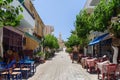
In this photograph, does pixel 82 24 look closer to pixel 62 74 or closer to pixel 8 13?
pixel 62 74

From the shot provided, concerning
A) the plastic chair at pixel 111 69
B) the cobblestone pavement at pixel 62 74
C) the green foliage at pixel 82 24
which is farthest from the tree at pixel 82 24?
the plastic chair at pixel 111 69

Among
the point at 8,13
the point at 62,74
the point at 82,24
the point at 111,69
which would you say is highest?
the point at 82,24

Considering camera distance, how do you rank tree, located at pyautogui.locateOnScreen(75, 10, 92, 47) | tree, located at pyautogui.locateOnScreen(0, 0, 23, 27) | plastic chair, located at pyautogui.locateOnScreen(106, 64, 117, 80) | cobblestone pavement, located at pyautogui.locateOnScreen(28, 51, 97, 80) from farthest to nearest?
1. tree, located at pyautogui.locateOnScreen(75, 10, 92, 47)
2. cobblestone pavement, located at pyautogui.locateOnScreen(28, 51, 97, 80)
3. plastic chair, located at pyautogui.locateOnScreen(106, 64, 117, 80)
4. tree, located at pyautogui.locateOnScreen(0, 0, 23, 27)

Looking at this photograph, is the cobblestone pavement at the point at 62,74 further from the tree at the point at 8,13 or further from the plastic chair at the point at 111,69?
the tree at the point at 8,13

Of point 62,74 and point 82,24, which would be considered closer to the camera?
point 62,74

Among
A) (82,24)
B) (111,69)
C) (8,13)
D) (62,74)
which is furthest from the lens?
(82,24)

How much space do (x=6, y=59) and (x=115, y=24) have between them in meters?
9.66

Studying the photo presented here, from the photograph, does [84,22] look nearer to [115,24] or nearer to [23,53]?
[23,53]

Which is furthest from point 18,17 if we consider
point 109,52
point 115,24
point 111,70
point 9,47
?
point 109,52

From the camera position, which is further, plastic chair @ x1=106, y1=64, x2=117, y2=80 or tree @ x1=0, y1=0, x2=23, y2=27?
plastic chair @ x1=106, y1=64, x2=117, y2=80

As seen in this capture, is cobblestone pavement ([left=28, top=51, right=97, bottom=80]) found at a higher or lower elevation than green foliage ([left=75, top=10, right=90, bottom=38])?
lower

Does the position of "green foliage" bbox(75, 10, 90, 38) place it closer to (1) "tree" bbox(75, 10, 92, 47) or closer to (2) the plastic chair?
(1) "tree" bbox(75, 10, 92, 47)

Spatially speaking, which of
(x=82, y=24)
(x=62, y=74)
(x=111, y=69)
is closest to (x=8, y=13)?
(x=111, y=69)

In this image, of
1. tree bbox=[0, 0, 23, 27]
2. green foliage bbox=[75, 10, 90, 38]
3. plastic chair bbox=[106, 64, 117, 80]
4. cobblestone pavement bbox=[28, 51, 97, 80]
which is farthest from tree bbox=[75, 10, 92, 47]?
tree bbox=[0, 0, 23, 27]
